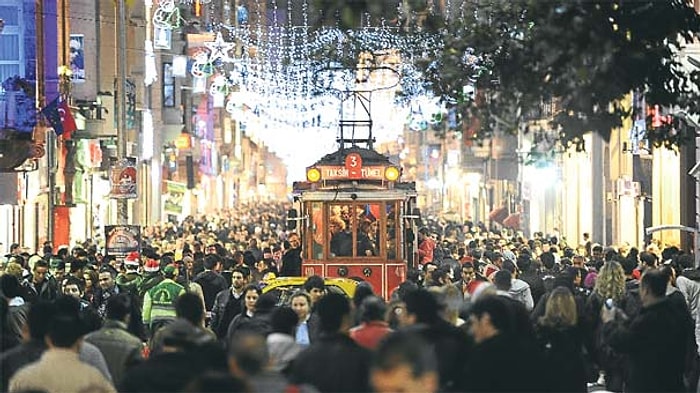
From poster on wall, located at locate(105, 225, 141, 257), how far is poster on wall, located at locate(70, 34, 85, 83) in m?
18.5

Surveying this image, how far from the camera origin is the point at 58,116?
1647 inches

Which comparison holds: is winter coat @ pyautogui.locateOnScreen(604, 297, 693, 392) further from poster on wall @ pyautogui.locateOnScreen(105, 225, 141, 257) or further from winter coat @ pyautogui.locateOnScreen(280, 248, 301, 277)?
poster on wall @ pyautogui.locateOnScreen(105, 225, 141, 257)

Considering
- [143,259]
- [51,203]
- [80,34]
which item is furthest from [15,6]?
[143,259]

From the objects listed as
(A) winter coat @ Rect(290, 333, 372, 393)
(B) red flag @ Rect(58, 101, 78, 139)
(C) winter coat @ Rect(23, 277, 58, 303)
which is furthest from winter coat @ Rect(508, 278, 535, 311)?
(B) red flag @ Rect(58, 101, 78, 139)

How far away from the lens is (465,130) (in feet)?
58.4

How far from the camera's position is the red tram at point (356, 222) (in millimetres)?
30719

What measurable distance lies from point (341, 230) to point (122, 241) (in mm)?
4212

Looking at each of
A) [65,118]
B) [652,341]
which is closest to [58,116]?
[65,118]

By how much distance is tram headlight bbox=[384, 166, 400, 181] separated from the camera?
31547 mm

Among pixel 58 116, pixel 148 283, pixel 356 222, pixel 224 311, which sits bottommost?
pixel 224 311

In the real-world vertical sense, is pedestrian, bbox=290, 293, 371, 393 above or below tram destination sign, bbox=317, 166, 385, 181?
below

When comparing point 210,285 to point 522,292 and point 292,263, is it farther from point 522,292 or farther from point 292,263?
point 292,263

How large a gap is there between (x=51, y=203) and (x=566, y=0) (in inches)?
1160

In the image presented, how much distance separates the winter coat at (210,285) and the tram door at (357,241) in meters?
6.69
